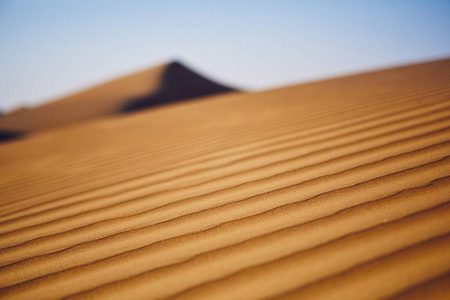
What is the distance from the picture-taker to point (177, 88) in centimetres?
2077

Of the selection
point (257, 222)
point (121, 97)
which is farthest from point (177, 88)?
point (257, 222)

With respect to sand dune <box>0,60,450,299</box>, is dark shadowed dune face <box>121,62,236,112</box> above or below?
above

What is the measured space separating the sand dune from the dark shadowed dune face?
1490 cm

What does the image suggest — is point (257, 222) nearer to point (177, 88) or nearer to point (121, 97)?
point (121, 97)

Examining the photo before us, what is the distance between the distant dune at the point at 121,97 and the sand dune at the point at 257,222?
1343 cm

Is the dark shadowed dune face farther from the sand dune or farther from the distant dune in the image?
the sand dune

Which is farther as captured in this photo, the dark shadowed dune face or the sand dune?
the dark shadowed dune face

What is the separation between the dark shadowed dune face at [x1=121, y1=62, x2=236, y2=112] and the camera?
56.5 feet

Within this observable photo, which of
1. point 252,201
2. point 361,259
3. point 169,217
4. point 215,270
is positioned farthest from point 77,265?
point 361,259

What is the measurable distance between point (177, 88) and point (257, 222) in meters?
20.6

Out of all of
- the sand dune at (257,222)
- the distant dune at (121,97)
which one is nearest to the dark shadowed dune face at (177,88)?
the distant dune at (121,97)

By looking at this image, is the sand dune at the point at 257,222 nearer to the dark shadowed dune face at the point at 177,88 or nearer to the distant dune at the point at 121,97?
the distant dune at the point at 121,97

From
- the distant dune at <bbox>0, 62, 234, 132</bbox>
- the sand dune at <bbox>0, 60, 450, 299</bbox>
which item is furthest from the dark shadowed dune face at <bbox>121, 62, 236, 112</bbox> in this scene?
the sand dune at <bbox>0, 60, 450, 299</bbox>

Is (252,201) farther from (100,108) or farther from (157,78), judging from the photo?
(157,78)
